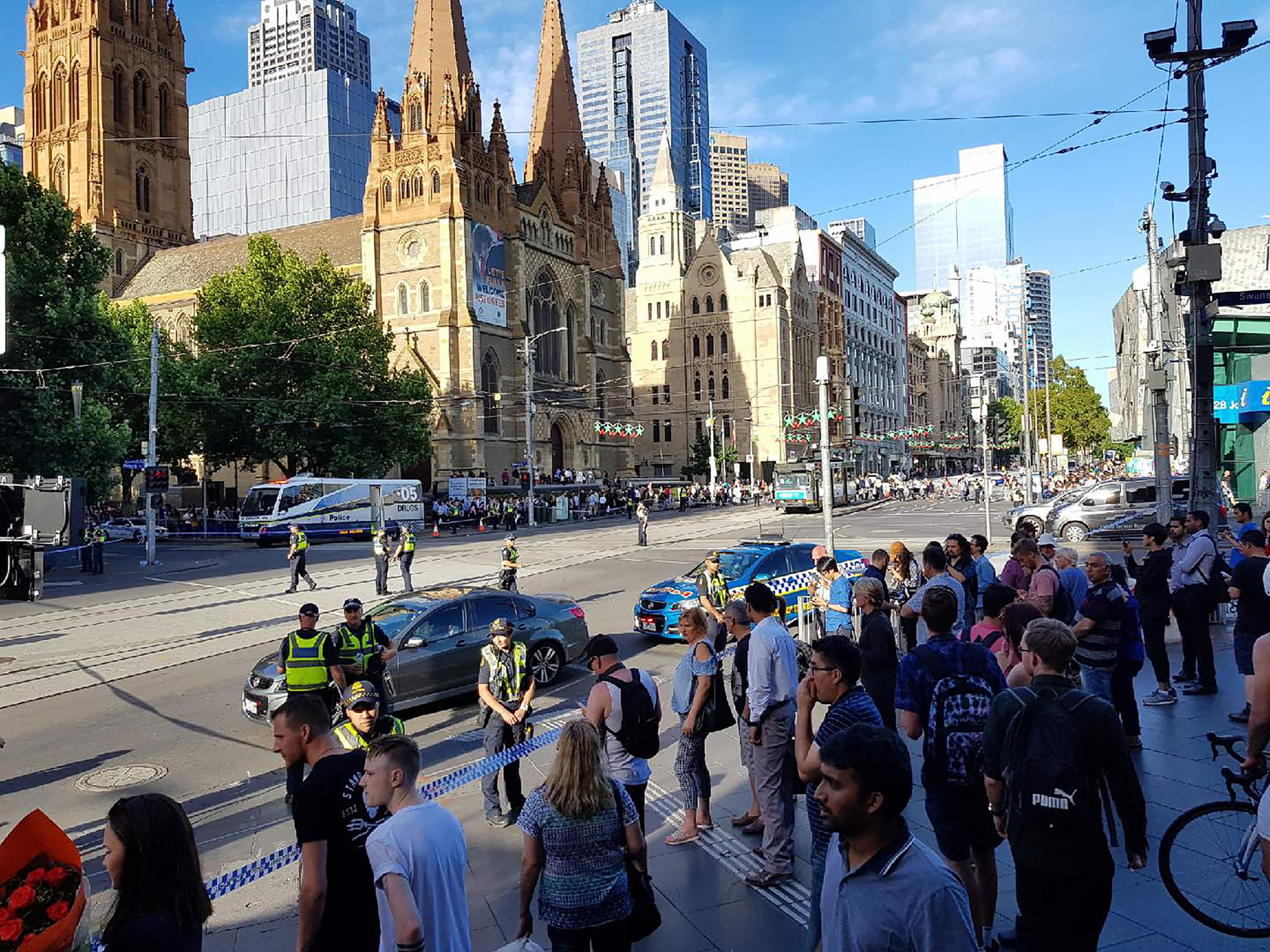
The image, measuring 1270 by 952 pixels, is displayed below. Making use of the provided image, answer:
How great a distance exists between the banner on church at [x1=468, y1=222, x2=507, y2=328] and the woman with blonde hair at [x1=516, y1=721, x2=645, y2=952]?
5751 centimetres

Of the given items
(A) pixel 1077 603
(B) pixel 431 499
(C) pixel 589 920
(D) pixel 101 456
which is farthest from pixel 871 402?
(C) pixel 589 920

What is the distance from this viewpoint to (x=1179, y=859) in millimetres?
4828

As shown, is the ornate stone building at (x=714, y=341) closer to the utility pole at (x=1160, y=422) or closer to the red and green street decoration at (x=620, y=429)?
the red and green street decoration at (x=620, y=429)

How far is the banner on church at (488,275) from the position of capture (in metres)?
59.4

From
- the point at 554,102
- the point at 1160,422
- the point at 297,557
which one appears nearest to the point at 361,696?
the point at 297,557

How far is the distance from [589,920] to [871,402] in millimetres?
104844

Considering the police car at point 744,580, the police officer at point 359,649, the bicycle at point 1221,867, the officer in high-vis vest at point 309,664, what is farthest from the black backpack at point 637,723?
the police car at point 744,580

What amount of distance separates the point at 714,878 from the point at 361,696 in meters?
2.51

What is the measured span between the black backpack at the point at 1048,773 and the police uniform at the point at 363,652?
5480 mm

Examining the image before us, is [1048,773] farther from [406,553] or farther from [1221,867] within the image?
[406,553]

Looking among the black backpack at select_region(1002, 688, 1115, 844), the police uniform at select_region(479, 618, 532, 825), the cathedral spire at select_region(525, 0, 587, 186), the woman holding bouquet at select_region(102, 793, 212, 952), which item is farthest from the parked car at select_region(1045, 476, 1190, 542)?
the cathedral spire at select_region(525, 0, 587, 186)

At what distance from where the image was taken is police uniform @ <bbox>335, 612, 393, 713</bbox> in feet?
25.6

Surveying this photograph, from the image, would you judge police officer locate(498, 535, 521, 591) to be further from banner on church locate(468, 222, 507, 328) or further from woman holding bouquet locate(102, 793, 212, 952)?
banner on church locate(468, 222, 507, 328)

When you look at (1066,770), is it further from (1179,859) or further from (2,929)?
(2,929)
